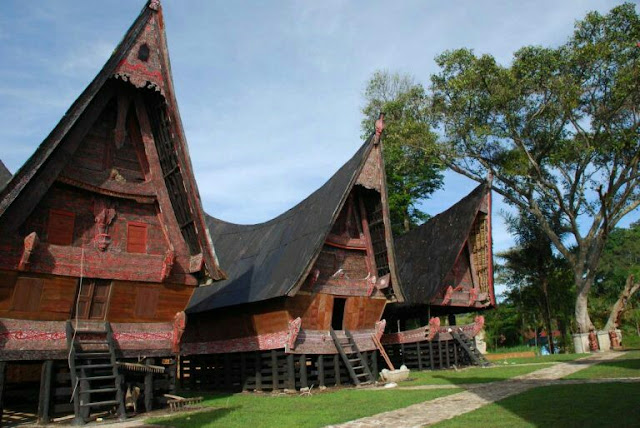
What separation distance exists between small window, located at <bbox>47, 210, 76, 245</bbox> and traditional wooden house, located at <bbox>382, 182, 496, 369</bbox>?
47.3 feet

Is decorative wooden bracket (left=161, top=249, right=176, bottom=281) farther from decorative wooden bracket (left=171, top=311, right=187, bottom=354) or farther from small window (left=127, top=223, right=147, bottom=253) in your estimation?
decorative wooden bracket (left=171, top=311, right=187, bottom=354)

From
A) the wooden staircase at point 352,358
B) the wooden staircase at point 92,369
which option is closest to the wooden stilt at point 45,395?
the wooden staircase at point 92,369

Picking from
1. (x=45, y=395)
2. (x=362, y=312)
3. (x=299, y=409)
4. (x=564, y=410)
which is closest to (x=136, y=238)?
(x=45, y=395)

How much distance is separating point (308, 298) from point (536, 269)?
2685 cm

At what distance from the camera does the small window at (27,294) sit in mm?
→ 11312

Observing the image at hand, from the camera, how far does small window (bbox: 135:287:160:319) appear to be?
13.0m

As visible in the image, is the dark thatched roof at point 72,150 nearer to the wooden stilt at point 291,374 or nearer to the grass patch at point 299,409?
the grass patch at point 299,409

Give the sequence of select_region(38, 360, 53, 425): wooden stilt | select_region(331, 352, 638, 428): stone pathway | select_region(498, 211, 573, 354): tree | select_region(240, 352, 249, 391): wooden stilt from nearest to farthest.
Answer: select_region(331, 352, 638, 428): stone pathway, select_region(38, 360, 53, 425): wooden stilt, select_region(240, 352, 249, 391): wooden stilt, select_region(498, 211, 573, 354): tree

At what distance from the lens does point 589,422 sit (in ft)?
25.3

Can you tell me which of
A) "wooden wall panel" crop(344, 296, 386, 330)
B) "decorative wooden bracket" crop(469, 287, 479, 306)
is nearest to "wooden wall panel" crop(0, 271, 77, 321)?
"wooden wall panel" crop(344, 296, 386, 330)

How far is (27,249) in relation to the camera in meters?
11.2

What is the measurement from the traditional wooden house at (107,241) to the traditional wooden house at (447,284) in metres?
12.2

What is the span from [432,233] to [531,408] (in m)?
18.7

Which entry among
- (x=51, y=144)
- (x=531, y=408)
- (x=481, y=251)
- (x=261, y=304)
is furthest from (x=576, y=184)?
(x=51, y=144)
